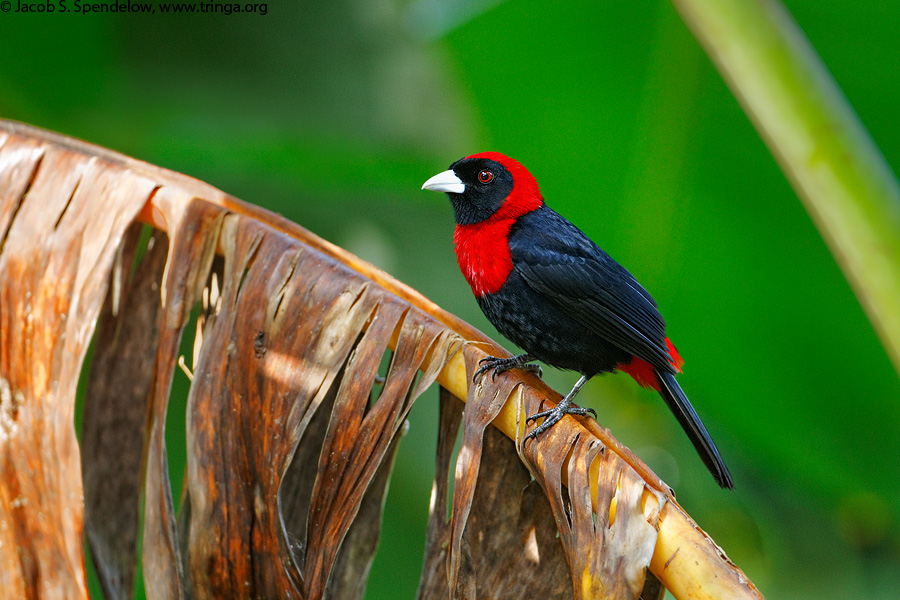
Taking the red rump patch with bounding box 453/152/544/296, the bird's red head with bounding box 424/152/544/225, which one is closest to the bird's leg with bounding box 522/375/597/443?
the red rump patch with bounding box 453/152/544/296

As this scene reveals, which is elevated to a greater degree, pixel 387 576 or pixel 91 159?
pixel 91 159

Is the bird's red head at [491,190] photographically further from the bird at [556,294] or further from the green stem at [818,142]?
the green stem at [818,142]

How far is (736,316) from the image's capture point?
9.93ft

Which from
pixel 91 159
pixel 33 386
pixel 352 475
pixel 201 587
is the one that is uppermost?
pixel 91 159

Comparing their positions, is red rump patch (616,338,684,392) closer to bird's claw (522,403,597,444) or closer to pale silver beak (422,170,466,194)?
bird's claw (522,403,597,444)

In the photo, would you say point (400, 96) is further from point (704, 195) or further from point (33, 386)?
point (33, 386)

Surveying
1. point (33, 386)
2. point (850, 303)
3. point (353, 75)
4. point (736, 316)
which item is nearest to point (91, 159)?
point (33, 386)

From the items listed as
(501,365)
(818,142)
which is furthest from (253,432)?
(818,142)

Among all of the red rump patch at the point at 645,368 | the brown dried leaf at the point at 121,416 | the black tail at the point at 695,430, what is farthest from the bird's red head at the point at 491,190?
the brown dried leaf at the point at 121,416

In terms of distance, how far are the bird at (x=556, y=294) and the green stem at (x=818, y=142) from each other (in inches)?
28.7

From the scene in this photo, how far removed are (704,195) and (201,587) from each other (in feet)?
7.35

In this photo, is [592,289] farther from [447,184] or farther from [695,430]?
[447,184]

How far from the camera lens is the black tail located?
6.72ft

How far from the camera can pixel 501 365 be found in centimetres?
201
